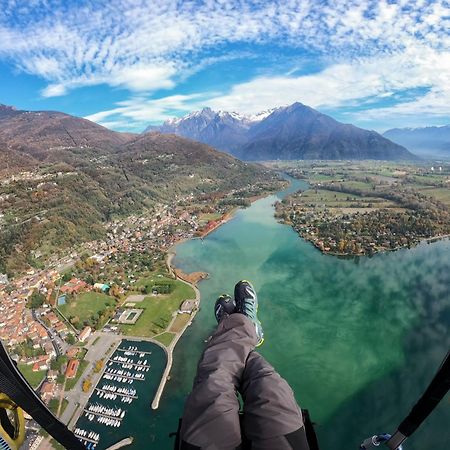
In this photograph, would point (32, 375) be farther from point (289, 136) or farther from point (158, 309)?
point (289, 136)

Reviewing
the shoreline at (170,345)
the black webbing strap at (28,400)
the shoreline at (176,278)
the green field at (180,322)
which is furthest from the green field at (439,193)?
the black webbing strap at (28,400)

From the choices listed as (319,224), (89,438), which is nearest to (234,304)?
(89,438)

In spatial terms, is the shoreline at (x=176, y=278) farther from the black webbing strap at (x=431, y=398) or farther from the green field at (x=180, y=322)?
the black webbing strap at (x=431, y=398)

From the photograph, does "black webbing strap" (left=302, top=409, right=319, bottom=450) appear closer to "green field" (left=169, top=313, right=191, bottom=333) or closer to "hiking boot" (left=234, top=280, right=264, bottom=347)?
"hiking boot" (left=234, top=280, right=264, bottom=347)

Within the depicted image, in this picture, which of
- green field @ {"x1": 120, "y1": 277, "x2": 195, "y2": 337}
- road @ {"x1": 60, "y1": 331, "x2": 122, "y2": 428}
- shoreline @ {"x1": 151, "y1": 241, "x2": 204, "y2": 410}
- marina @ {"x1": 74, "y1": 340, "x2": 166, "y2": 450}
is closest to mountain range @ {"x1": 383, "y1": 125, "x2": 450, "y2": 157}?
shoreline @ {"x1": 151, "y1": 241, "x2": 204, "y2": 410}

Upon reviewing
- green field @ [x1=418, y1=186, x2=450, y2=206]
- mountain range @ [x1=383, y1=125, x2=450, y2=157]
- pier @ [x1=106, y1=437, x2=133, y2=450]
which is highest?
mountain range @ [x1=383, y1=125, x2=450, y2=157]

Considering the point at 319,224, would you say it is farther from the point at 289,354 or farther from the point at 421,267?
the point at 289,354

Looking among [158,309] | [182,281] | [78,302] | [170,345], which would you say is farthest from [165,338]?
[78,302]
